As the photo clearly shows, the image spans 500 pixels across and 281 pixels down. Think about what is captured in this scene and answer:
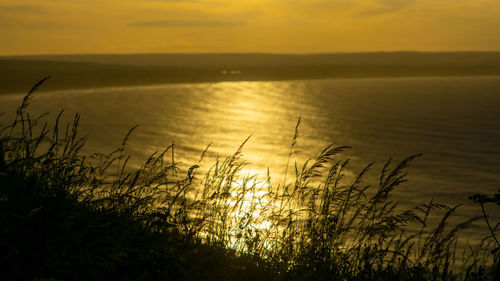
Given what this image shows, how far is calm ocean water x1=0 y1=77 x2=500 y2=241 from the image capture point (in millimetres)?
22609

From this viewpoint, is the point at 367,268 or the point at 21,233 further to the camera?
A: the point at 367,268

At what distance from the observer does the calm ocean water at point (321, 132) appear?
74.2ft

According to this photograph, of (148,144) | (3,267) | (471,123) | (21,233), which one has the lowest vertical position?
(3,267)

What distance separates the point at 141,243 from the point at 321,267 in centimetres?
203

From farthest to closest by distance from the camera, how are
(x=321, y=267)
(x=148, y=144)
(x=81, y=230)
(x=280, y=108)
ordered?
(x=280, y=108) < (x=148, y=144) < (x=321, y=267) < (x=81, y=230)

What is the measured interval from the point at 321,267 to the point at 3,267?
3.27 m

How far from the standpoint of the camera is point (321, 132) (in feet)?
126

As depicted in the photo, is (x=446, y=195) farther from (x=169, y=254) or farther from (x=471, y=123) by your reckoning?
(x=471, y=123)

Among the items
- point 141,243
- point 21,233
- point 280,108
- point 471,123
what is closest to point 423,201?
point 141,243

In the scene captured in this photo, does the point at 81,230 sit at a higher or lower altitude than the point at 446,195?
lower

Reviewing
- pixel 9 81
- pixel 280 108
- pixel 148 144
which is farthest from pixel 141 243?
pixel 9 81

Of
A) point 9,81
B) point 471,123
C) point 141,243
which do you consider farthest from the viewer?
point 9,81

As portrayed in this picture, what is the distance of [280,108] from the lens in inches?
2299

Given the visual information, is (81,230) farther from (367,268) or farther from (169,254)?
(367,268)
